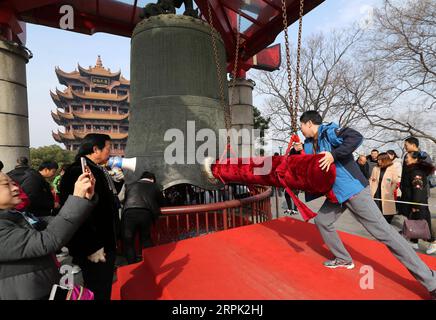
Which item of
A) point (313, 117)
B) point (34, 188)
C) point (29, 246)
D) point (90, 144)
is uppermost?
point (313, 117)

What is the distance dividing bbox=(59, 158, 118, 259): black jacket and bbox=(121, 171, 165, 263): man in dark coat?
4.13 feet

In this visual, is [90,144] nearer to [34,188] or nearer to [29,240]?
[29,240]

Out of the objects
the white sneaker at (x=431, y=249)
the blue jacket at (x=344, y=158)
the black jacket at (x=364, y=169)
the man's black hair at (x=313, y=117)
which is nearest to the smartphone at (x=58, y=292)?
the blue jacket at (x=344, y=158)

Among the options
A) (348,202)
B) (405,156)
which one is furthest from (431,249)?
(348,202)

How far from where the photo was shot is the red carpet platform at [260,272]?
189 cm

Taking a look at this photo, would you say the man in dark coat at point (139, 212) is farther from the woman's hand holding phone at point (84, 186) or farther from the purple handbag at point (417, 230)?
the purple handbag at point (417, 230)

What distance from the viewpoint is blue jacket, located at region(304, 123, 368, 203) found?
1.92 metres

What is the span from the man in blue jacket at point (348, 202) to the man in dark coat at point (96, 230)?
174 cm

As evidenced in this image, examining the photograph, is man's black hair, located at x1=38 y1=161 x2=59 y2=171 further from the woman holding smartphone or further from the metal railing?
the woman holding smartphone

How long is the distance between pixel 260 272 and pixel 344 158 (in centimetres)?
123

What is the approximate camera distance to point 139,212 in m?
3.39

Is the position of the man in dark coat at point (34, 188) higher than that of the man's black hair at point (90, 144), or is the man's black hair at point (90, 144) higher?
the man's black hair at point (90, 144)

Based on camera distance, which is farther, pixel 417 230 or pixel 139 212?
pixel 417 230
